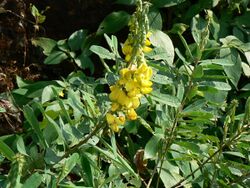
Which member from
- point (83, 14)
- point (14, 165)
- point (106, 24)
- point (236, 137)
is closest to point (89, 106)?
point (14, 165)

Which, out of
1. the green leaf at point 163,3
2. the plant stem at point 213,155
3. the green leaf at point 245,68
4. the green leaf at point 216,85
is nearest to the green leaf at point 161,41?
the green leaf at point 163,3

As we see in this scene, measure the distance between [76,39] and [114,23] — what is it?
0.20 metres

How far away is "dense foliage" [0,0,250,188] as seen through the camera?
159cm

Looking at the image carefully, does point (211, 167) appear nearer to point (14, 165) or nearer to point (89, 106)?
point (89, 106)

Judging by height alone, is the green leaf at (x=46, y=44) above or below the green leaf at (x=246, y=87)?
above

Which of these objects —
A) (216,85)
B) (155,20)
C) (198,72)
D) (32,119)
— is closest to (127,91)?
(32,119)

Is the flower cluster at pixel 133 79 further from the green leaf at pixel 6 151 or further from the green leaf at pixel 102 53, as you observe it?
the green leaf at pixel 6 151

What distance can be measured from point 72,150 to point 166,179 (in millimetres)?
591

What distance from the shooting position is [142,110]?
2141 mm

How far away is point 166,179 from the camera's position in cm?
217

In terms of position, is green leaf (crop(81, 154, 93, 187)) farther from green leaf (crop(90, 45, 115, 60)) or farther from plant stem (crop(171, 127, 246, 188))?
plant stem (crop(171, 127, 246, 188))

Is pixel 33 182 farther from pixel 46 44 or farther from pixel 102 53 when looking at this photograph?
pixel 46 44

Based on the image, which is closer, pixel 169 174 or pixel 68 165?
pixel 68 165

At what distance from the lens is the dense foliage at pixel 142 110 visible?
1591 millimetres
